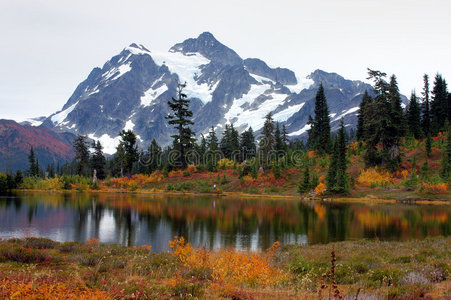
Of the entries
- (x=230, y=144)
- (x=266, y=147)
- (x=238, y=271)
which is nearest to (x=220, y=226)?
(x=238, y=271)

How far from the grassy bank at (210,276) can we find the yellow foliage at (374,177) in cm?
4124

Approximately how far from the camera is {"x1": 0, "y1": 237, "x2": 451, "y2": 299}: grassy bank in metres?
7.69

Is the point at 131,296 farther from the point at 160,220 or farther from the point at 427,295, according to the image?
the point at 160,220

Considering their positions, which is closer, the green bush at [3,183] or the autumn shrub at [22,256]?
the autumn shrub at [22,256]

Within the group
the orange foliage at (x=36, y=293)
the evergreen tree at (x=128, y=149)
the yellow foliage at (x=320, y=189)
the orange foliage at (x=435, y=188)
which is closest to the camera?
the orange foliage at (x=36, y=293)

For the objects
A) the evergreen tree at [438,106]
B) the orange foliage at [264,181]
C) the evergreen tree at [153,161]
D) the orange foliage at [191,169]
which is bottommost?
the orange foliage at [264,181]

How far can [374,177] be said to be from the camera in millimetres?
55625

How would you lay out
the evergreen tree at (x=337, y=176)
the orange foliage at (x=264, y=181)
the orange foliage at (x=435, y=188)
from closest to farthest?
1. the orange foliage at (x=435, y=188)
2. the evergreen tree at (x=337, y=176)
3. the orange foliage at (x=264, y=181)

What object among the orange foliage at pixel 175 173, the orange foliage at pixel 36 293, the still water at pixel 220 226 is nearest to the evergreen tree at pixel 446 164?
the still water at pixel 220 226

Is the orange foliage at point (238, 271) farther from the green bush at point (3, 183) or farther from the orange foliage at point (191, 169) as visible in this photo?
the green bush at point (3, 183)

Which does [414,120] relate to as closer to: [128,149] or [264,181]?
[264,181]

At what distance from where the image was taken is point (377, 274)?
10.4m

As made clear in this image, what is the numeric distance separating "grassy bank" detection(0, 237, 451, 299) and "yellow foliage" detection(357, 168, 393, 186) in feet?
135

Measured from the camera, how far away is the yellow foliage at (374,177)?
54.2m
